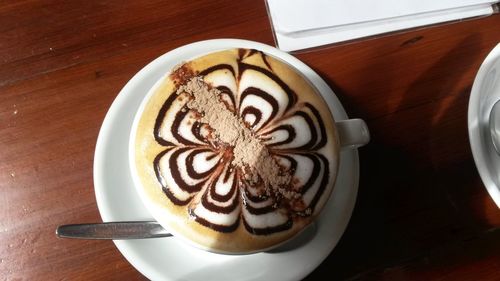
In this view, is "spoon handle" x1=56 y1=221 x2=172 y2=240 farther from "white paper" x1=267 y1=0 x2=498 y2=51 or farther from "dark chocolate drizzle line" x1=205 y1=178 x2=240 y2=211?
"white paper" x1=267 y1=0 x2=498 y2=51

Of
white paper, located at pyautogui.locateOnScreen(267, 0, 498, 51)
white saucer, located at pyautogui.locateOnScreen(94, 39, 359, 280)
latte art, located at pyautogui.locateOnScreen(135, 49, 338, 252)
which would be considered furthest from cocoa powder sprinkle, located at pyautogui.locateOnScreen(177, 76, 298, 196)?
white paper, located at pyautogui.locateOnScreen(267, 0, 498, 51)

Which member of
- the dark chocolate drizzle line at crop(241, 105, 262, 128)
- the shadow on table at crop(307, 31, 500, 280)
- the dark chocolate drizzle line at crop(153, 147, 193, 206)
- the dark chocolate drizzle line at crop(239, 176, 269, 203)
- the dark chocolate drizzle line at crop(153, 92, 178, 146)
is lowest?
the shadow on table at crop(307, 31, 500, 280)

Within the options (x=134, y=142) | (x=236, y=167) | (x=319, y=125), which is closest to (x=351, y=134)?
(x=319, y=125)

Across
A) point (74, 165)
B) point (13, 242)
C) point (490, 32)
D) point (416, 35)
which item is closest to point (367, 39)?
point (416, 35)

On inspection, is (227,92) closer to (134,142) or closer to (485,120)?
(134,142)

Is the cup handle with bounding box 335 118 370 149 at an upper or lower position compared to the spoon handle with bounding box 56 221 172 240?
upper

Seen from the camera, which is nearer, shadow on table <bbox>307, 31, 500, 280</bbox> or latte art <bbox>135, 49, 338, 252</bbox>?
latte art <bbox>135, 49, 338, 252</bbox>

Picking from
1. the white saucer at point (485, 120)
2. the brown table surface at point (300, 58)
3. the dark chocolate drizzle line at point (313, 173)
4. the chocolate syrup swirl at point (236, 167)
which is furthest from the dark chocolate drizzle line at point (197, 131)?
the white saucer at point (485, 120)

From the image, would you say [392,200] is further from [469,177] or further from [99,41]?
[99,41]
